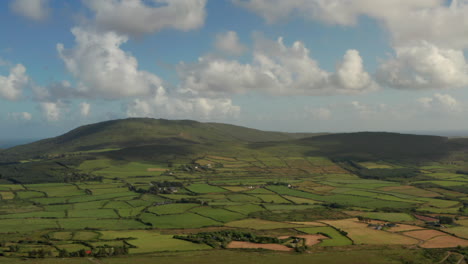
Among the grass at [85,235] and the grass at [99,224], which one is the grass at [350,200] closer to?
the grass at [99,224]

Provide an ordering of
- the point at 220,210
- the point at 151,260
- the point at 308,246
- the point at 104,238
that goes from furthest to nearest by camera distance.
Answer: the point at 220,210 → the point at 104,238 → the point at 308,246 → the point at 151,260

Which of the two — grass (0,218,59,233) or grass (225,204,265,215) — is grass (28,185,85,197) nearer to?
grass (0,218,59,233)

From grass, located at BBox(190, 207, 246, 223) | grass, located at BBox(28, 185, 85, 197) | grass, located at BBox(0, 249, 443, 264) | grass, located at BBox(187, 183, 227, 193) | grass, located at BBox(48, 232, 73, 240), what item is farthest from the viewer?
grass, located at BBox(187, 183, 227, 193)

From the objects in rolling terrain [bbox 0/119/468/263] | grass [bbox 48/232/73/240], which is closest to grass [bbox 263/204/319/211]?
rolling terrain [bbox 0/119/468/263]

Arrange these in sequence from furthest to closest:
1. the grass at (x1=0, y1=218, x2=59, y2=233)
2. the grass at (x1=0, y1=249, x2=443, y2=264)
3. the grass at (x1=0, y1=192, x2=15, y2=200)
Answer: the grass at (x1=0, y1=192, x2=15, y2=200) → the grass at (x1=0, y1=218, x2=59, y2=233) → the grass at (x1=0, y1=249, x2=443, y2=264)

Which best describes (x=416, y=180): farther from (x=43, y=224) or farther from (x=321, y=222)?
(x=43, y=224)

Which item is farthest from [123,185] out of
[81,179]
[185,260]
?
[185,260]

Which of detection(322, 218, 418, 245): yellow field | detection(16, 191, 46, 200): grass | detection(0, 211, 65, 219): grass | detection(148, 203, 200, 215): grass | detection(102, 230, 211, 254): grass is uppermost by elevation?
detection(16, 191, 46, 200): grass

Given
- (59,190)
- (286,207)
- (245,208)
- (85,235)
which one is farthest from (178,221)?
(59,190)
